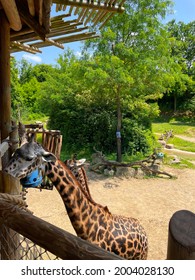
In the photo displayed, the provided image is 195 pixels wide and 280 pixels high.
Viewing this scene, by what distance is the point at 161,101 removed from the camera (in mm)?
30766

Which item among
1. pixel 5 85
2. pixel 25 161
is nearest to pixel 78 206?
pixel 25 161

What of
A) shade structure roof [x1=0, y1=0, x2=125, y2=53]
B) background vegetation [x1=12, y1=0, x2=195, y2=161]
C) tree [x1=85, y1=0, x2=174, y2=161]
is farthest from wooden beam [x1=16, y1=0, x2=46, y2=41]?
tree [x1=85, y1=0, x2=174, y2=161]

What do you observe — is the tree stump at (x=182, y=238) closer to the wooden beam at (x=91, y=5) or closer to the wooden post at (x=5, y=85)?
the wooden beam at (x=91, y=5)

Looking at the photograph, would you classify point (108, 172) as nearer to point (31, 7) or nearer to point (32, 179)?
point (32, 179)

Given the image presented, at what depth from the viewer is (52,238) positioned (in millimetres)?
1162

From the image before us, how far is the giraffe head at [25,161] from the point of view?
278cm

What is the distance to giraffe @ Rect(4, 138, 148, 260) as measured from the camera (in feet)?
9.29

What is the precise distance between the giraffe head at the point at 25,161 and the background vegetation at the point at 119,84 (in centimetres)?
368

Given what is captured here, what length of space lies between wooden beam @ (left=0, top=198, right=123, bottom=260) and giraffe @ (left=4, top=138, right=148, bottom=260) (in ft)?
4.73

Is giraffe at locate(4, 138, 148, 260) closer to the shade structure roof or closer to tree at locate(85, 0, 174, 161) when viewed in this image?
the shade structure roof

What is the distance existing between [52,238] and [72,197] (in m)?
1.83
